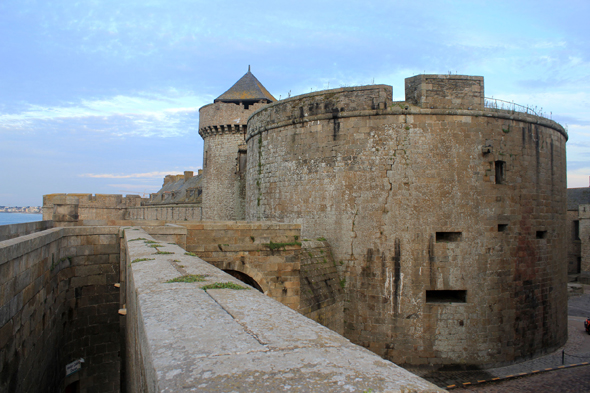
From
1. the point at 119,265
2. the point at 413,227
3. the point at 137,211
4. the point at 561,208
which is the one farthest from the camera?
the point at 137,211

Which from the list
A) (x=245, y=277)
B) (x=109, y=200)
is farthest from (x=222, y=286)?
(x=109, y=200)

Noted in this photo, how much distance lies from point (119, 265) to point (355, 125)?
800 cm

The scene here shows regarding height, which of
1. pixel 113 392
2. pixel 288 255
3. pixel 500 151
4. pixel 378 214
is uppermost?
pixel 500 151

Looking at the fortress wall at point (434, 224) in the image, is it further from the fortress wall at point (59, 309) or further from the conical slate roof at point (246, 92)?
the conical slate roof at point (246, 92)

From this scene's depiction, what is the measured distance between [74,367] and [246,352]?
8.90 metres

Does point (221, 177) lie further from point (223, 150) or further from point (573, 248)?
point (573, 248)

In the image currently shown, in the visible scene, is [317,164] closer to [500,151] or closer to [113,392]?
[500,151]

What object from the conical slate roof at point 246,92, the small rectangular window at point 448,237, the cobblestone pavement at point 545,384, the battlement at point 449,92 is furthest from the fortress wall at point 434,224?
the conical slate roof at point 246,92

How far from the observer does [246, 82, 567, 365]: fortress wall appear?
11680 mm

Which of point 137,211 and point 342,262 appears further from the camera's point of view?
point 137,211

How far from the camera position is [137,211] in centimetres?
4650

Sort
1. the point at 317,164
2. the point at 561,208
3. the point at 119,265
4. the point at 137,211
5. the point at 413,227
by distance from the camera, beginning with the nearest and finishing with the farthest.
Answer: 1. the point at 119,265
2. the point at 413,227
3. the point at 317,164
4. the point at 561,208
5. the point at 137,211

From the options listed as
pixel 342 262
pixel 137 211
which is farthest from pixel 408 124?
pixel 137 211

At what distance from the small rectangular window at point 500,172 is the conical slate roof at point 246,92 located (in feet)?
52.0
